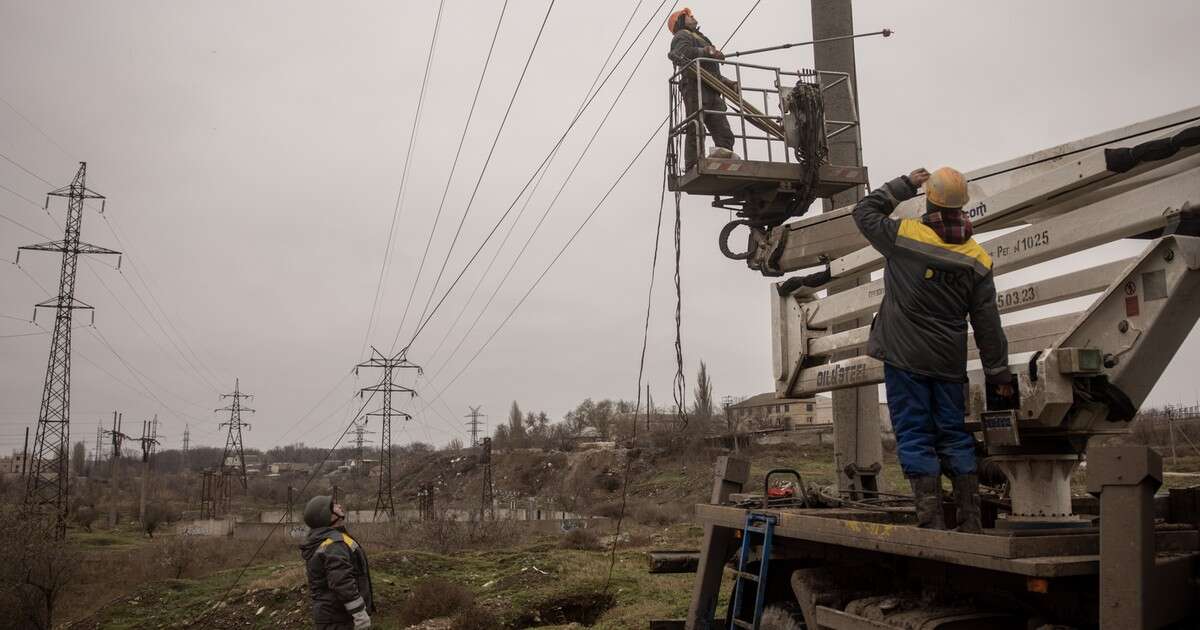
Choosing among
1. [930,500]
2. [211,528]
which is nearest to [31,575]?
[930,500]

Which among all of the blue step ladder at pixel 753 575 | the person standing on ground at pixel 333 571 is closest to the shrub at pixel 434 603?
the person standing on ground at pixel 333 571

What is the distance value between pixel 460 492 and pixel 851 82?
62.3 meters

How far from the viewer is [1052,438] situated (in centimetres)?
429

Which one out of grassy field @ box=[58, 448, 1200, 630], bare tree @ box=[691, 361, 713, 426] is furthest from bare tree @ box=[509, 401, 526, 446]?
grassy field @ box=[58, 448, 1200, 630]

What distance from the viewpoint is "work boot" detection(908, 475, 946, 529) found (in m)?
4.13

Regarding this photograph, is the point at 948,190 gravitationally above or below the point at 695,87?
below

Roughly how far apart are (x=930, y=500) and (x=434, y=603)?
10.5 metres

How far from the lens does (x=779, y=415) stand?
75062 mm

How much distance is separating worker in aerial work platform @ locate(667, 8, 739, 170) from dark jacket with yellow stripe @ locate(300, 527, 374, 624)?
16.0 ft

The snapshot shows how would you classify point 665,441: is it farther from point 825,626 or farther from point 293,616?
point 825,626

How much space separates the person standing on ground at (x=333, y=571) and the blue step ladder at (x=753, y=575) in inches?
110

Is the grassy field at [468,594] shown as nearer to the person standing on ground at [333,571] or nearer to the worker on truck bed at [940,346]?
the person standing on ground at [333,571]

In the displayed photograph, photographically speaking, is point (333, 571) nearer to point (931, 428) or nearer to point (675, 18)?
point (931, 428)

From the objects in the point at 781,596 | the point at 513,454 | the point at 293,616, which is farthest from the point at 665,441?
the point at 781,596
